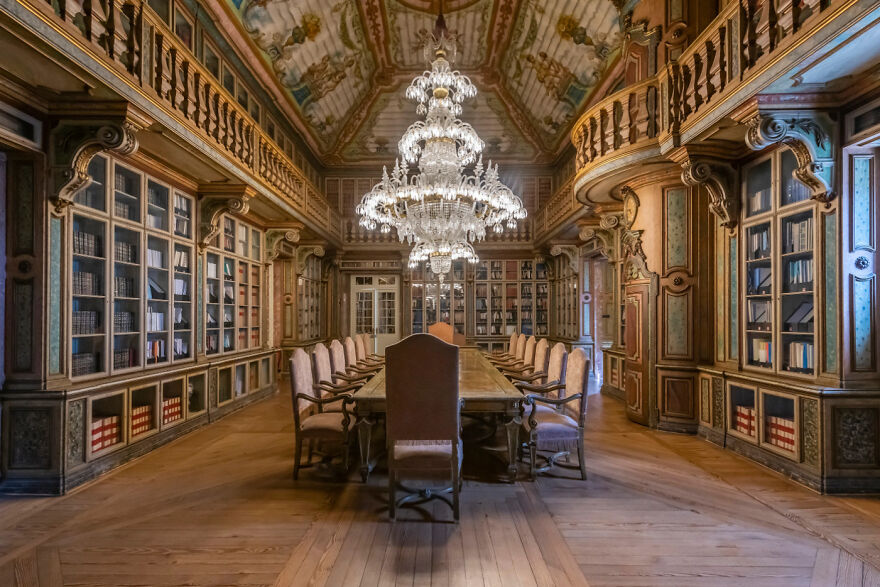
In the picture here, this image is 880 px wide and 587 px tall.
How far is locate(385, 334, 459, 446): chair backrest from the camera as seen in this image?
9.93ft

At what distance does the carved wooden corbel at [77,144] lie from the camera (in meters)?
3.72

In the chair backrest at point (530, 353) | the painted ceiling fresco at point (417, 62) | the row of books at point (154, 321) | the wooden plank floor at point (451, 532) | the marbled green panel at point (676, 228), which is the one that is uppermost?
the painted ceiling fresco at point (417, 62)

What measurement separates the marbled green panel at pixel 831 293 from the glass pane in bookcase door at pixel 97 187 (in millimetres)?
6460

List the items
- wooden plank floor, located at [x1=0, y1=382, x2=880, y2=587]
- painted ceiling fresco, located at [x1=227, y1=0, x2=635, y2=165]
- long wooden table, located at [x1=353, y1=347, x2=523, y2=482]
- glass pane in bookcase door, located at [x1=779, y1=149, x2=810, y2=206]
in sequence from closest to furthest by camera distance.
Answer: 1. wooden plank floor, located at [x1=0, y1=382, x2=880, y2=587]
2. long wooden table, located at [x1=353, y1=347, x2=523, y2=482]
3. glass pane in bookcase door, located at [x1=779, y1=149, x2=810, y2=206]
4. painted ceiling fresco, located at [x1=227, y1=0, x2=635, y2=165]

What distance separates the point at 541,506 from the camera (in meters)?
3.34

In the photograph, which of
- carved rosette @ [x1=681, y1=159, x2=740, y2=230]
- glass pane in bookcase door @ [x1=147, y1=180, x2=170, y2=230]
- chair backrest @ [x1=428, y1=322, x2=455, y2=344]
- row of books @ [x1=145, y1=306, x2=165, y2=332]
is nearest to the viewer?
carved rosette @ [x1=681, y1=159, x2=740, y2=230]

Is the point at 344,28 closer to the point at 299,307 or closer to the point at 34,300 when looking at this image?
the point at 299,307

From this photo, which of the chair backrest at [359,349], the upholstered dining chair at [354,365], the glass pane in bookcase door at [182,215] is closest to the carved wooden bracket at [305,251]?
the chair backrest at [359,349]

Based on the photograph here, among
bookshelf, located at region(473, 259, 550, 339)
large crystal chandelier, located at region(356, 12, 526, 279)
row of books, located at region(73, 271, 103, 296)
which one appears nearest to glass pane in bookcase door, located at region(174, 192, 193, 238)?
row of books, located at region(73, 271, 103, 296)

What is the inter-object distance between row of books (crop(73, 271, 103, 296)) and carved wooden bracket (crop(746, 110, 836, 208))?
591 centimetres

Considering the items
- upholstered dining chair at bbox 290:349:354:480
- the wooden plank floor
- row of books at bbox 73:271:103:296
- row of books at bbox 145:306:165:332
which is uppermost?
row of books at bbox 73:271:103:296

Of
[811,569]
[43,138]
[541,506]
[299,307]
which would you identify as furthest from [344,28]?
[811,569]

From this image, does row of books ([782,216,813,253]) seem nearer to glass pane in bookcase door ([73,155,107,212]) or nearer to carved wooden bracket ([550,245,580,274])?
carved wooden bracket ([550,245,580,274])

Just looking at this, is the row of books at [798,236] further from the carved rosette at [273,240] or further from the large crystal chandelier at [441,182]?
the carved rosette at [273,240]
